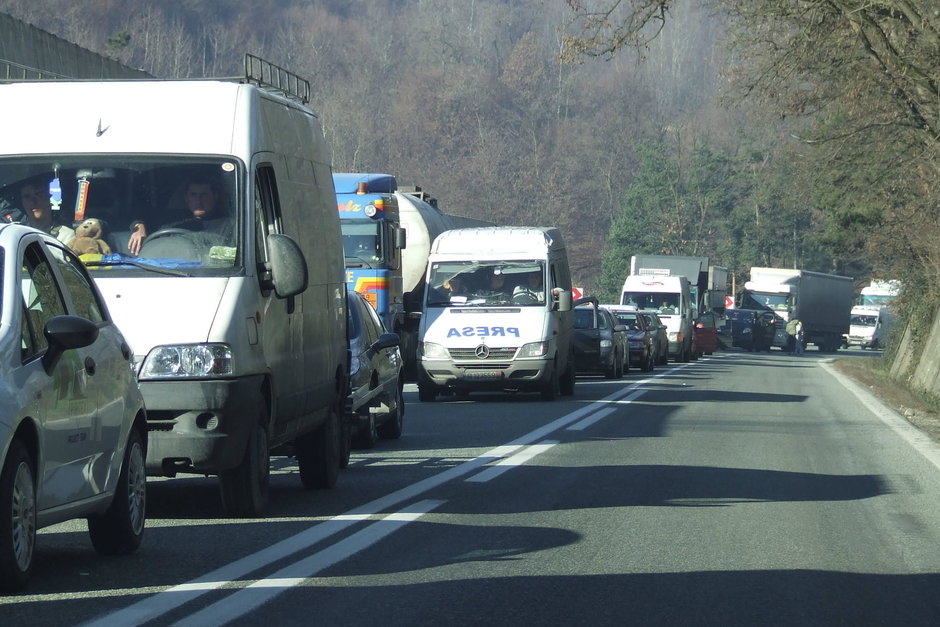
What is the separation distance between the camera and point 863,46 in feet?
81.4

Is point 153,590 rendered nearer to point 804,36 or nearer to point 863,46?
point 804,36

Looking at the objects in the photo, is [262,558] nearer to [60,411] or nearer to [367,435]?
[60,411]

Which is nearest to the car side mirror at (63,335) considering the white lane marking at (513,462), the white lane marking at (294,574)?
the white lane marking at (294,574)

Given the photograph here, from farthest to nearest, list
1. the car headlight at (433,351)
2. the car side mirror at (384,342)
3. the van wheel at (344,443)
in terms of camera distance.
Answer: the car headlight at (433,351) → the car side mirror at (384,342) → the van wheel at (344,443)

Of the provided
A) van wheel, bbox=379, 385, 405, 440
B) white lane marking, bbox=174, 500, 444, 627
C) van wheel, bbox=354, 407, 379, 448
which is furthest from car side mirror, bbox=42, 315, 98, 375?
van wheel, bbox=379, 385, 405, 440

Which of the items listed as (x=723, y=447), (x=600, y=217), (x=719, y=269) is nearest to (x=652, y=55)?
(x=600, y=217)

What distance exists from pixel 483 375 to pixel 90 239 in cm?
1340

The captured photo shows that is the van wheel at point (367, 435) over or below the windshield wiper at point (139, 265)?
below

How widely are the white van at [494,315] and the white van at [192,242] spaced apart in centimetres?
1208

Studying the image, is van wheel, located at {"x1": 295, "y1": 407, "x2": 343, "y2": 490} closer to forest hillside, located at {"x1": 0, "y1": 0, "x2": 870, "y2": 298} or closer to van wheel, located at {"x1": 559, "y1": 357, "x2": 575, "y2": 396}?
van wheel, located at {"x1": 559, "y1": 357, "x2": 575, "y2": 396}

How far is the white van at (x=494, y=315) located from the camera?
72.3 feet

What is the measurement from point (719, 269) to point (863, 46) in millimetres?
40689

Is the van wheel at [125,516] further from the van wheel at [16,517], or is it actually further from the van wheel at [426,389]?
the van wheel at [426,389]

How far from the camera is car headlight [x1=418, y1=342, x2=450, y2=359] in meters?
22.1
